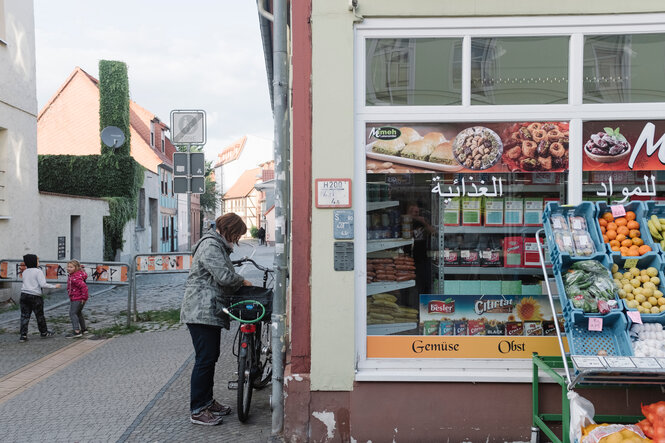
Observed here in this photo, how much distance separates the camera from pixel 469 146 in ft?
16.2

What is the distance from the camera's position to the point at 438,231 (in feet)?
17.0

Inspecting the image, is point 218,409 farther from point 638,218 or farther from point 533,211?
point 638,218

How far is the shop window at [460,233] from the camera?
16.0ft

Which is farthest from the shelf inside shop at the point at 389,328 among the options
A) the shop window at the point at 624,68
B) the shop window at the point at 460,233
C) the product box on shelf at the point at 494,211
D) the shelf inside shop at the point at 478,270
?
the shop window at the point at 624,68

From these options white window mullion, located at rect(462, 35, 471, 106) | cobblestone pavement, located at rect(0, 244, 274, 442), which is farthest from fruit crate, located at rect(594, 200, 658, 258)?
cobblestone pavement, located at rect(0, 244, 274, 442)

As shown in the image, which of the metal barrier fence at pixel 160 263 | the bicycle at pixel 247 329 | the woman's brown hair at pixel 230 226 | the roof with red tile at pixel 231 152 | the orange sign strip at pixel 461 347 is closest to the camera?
the orange sign strip at pixel 461 347

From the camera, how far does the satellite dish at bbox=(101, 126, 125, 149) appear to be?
23.7 meters

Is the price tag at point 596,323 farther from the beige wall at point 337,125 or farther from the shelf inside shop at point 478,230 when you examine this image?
the beige wall at point 337,125

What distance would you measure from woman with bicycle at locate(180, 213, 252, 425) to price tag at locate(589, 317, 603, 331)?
2841 mm

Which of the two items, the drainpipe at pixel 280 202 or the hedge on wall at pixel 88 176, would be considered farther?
the hedge on wall at pixel 88 176

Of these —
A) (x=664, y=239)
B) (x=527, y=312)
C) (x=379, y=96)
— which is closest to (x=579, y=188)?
(x=664, y=239)

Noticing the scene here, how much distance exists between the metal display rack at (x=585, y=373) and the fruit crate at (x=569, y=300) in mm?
43

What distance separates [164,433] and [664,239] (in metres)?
4.22

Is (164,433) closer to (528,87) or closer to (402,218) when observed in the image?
(402,218)
